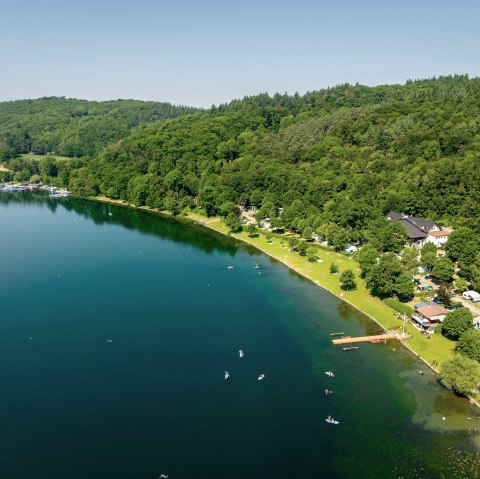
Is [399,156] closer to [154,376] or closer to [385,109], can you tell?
[385,109]

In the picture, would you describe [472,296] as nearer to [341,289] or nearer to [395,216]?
[341,289]

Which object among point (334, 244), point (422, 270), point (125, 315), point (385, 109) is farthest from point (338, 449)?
point (385, 109)

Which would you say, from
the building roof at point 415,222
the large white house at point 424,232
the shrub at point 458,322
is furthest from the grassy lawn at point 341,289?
the building roof at point 415,222

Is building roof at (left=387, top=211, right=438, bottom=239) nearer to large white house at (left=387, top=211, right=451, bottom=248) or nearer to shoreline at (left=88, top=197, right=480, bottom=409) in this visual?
large white house at (left=387, top=211, right=451, bottom=248)

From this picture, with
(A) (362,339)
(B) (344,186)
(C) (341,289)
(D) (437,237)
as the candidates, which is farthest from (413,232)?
(A) (362,339)

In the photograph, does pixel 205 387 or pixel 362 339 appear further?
pixel 362 339

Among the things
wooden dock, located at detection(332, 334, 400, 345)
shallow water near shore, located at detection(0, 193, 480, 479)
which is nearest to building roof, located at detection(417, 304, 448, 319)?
wooden dock, located at detection(332, 334, 400, 345)
